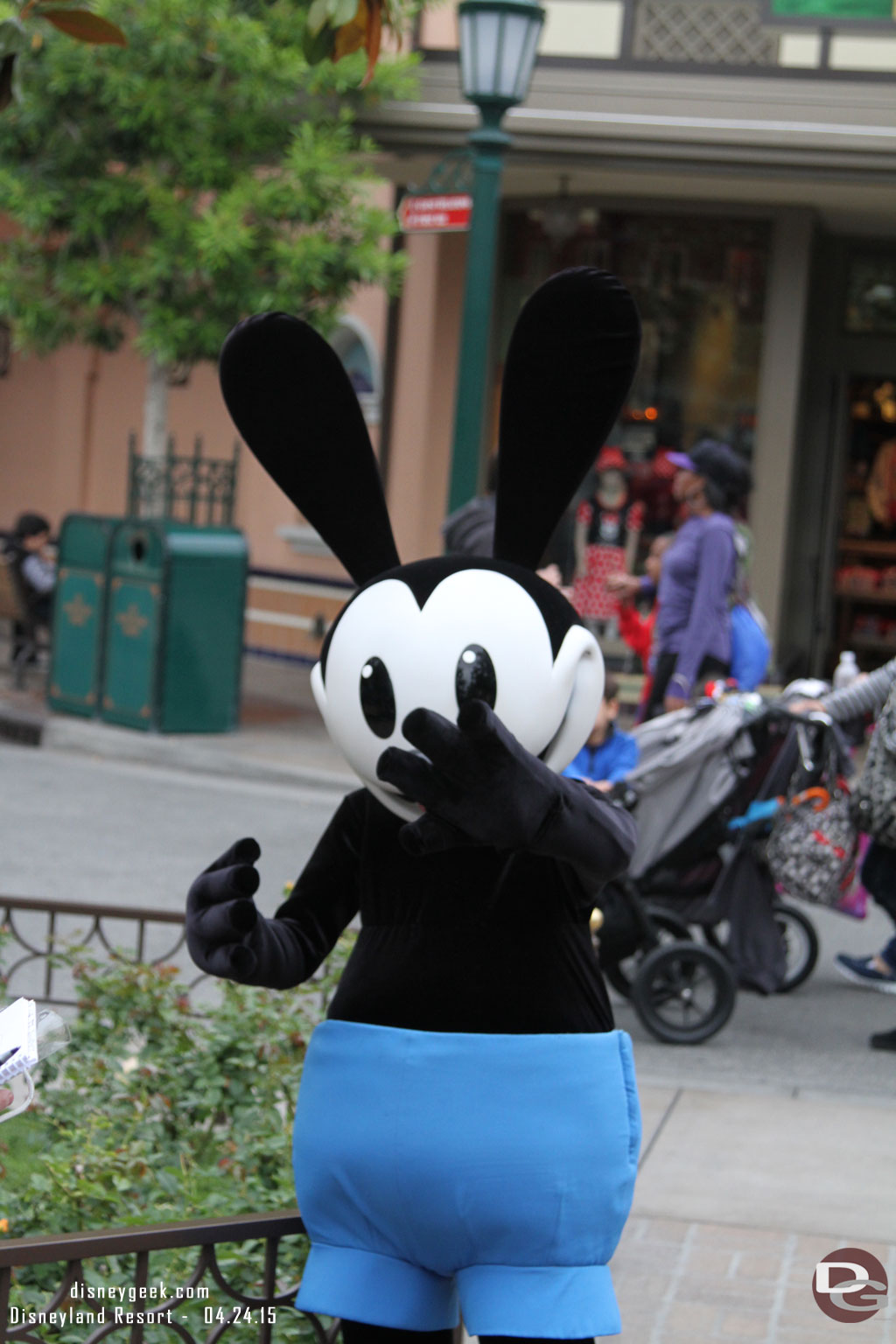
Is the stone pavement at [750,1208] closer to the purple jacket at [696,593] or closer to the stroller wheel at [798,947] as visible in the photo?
the stroller wheel at [798,947]

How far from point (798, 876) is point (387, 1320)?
3.94m

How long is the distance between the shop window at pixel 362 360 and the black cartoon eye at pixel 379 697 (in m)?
13.2

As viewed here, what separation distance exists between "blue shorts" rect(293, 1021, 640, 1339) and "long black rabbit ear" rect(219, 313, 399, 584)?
0.83m

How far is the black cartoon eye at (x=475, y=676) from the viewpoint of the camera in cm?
247

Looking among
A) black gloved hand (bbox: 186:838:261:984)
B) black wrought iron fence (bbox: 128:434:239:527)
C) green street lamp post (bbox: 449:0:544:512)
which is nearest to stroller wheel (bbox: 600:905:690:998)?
green street lamp post (bbox: 449:0:544:512)

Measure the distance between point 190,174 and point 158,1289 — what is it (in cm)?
937

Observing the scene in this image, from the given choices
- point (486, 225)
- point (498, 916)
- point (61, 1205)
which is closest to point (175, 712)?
point (486, 225)

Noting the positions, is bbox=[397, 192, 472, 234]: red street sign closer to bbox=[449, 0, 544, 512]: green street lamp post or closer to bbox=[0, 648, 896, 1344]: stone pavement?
bbox=[449, 0, 544, 512]: green street lamp post

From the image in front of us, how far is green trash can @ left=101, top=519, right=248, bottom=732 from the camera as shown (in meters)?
11.2

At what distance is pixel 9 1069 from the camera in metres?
2.26

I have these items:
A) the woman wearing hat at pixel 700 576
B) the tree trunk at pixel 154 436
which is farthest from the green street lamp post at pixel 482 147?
the tree trunk at pixel 154 436

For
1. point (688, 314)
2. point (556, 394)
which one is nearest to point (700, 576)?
point (688, 314)

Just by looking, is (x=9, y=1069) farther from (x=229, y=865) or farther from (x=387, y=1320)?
(x=387, y=1320)

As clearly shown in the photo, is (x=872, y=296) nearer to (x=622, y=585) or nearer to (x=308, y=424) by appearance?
(x=622, y=585)
